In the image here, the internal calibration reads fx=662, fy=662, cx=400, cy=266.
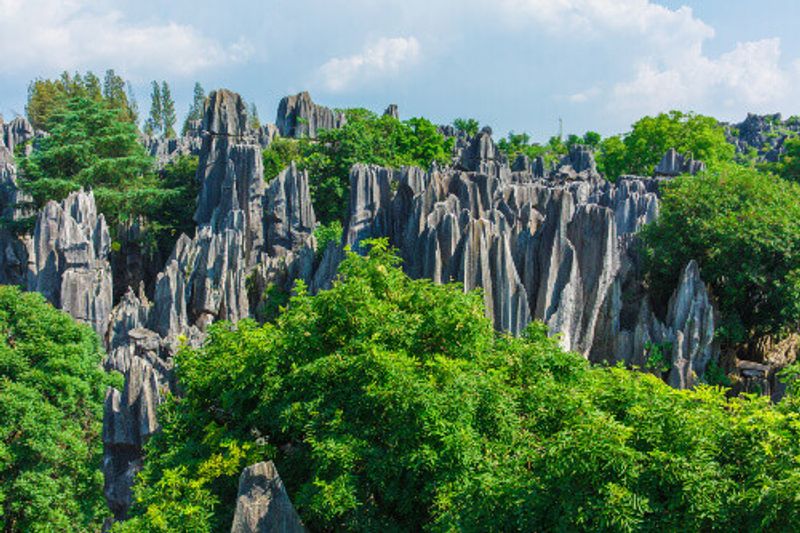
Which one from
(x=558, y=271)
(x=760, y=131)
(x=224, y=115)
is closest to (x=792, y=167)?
(x=558, y=271)

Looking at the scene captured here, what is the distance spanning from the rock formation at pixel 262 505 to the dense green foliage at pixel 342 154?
34.5 metres

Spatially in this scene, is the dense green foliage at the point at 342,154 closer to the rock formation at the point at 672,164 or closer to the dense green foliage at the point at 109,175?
the dense green foliage at the point at 109,175

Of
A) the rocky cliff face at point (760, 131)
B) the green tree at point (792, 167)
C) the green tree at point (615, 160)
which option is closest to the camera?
the green tree at point (792, 167)

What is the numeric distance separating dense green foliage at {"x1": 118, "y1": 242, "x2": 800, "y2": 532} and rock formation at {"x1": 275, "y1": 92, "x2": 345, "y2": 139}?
5540 cm

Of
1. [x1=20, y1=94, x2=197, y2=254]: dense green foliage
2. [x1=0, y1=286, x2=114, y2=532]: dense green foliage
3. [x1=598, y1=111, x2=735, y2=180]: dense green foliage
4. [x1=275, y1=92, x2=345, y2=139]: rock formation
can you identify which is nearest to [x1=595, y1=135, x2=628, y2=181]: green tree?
[x1=598, y1=111, x2=735, y2=180]: dense green foliage

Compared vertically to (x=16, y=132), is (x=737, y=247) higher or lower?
lower

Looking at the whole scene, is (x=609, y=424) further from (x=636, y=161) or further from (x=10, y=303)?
(x=636, y=161)

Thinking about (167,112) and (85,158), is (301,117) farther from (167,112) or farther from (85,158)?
(167,112)

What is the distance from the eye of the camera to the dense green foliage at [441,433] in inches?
288

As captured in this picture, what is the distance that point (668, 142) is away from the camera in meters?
58.9

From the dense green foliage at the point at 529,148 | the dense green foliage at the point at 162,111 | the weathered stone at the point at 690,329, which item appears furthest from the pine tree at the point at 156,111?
the weathered stone at the point at 690,329

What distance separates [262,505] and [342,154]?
36.9 metres

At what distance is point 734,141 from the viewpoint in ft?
339

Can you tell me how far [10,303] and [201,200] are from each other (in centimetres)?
2105
